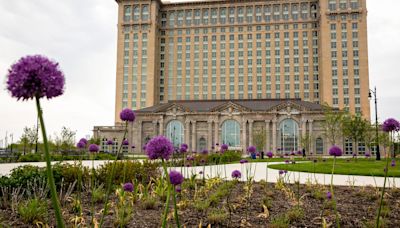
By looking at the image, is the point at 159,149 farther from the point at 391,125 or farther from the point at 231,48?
the point at 231,48

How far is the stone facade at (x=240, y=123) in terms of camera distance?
5966 cm

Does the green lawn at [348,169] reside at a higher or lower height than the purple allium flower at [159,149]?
lower

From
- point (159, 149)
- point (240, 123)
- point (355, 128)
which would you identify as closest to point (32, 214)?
point (159, 149)

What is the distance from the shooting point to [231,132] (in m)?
62.8

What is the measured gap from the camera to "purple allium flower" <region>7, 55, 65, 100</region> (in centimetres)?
170

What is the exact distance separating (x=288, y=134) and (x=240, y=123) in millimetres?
9476

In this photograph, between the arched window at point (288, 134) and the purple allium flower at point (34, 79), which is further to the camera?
the arched window at point (288, 134)

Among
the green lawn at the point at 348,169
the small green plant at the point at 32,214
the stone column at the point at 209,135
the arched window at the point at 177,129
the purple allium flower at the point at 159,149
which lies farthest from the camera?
the arched window at the point at 177,129

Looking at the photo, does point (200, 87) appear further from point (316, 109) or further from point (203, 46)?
point (316, 109)

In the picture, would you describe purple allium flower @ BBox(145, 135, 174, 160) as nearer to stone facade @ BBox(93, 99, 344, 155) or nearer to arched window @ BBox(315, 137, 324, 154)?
stone facade @ BBox(93, 99, 344, 155)

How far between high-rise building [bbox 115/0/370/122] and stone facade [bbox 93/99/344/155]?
24607mm

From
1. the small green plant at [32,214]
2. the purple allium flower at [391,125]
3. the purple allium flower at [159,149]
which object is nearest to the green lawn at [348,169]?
the purple allium flower at [391,125]

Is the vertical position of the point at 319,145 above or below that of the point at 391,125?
below

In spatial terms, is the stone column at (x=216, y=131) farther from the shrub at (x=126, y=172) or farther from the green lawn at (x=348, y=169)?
the shrub at (x=126, y=172)
